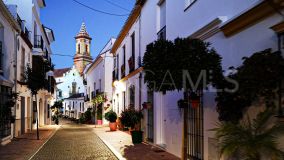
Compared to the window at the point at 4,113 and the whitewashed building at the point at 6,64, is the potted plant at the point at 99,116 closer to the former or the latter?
the whitewashed building at the point at 6,64

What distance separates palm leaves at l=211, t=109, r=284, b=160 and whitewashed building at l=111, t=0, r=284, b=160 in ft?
4.16

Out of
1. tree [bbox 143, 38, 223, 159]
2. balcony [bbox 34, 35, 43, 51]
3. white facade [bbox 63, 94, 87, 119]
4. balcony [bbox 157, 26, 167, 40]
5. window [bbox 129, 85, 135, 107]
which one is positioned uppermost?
balcony [bbox 34, 35, 43, 51]

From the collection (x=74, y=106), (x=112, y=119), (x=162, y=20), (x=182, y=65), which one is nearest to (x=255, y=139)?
(x=182, y=65)

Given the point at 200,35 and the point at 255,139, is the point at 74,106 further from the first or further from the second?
the point at 255,139

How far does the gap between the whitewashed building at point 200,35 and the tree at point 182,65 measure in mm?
657

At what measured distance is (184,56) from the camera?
6.39m

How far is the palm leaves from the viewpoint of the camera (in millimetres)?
5004

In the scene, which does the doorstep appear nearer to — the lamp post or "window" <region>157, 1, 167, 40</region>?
"window" <region>157, 1, 167, 40</region>

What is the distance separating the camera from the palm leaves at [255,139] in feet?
16.4

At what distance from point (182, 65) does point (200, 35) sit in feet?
9.13

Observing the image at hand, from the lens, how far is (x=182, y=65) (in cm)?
633

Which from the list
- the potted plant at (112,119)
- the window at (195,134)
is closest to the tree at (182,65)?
the window at (195,134)

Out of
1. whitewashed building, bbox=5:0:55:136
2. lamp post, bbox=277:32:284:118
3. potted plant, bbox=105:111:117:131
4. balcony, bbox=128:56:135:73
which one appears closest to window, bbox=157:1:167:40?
balcony, bbox=128:56:135:73

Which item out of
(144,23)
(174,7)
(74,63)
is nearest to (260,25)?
(174,7)
